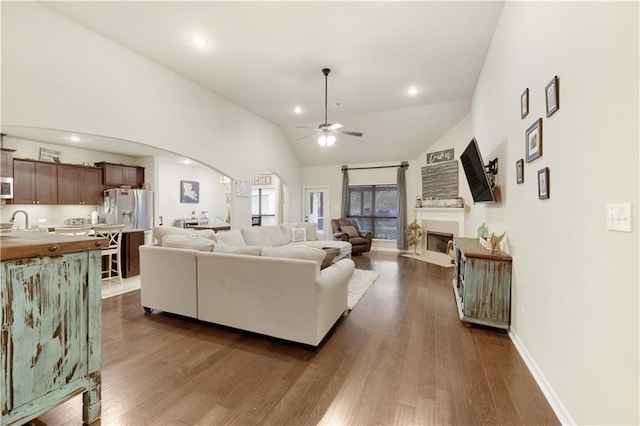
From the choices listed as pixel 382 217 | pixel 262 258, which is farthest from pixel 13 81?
pixel 382 217

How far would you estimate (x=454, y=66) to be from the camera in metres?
3.98

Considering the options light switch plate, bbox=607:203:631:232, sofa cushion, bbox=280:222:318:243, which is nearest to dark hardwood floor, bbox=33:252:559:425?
light switch plate, bbox=607:203:631:232

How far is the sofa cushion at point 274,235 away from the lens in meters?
5.34

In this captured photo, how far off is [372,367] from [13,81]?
441cm

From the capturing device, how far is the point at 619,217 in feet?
3.76

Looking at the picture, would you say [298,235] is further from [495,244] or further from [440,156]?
[440,156]

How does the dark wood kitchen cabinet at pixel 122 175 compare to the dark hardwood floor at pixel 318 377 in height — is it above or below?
above

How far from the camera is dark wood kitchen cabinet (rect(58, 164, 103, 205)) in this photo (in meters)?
5.47

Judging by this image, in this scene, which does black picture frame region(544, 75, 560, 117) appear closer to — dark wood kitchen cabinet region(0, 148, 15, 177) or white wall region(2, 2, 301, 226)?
white wall region(2, 2, 301, 226)

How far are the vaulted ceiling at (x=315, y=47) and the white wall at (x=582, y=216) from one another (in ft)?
3.48

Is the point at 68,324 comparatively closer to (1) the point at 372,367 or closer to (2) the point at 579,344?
(1) the point at 372,367

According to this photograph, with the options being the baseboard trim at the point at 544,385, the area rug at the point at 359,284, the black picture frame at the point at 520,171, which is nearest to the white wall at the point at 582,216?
the baseboard trim at the point at 544,385

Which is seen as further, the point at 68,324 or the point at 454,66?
the point at 454,66

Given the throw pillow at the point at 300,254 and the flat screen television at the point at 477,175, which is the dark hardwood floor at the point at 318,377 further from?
the flat screen television at the point at 477,175
